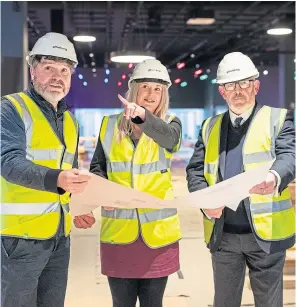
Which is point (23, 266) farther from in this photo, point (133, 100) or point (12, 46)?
point (12, 46)

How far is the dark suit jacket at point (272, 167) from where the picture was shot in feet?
7.72

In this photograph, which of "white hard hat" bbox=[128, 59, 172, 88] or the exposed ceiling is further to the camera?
the exposed ceiling

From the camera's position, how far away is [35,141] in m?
2.14

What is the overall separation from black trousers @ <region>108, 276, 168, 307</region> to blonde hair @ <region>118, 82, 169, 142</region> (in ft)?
2.04

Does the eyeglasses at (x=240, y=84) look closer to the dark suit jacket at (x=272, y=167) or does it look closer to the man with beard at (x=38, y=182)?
the dark suit jacket at (x=272, y=167)

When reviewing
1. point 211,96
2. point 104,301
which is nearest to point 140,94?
point 104,301

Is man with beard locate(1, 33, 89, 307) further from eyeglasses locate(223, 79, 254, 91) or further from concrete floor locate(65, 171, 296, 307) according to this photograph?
concrete floor locate(65, 171, 296, 307)

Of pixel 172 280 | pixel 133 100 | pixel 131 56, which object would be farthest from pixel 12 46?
pixel 133 100

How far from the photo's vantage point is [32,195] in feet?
7.05

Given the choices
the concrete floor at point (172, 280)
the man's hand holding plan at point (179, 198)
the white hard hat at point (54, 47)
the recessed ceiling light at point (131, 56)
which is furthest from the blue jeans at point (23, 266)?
the recessed ceiling light at point (131, 56)

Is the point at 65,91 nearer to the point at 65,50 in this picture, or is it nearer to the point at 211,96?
the point at 65,50

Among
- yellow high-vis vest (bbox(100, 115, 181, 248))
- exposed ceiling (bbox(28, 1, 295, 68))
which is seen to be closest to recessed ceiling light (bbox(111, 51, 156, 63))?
exposed ceiling (bbox(28, 1, 295, 68))

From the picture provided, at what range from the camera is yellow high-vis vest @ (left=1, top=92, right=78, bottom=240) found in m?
2.13

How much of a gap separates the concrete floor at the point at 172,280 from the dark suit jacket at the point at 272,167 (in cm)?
168
